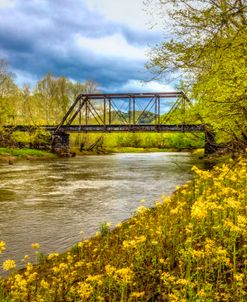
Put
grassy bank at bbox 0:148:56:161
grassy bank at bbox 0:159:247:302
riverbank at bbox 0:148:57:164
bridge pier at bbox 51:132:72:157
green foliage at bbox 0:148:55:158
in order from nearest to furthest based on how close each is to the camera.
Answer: grassy bank at bbox 0:159:247:302
riverbank at bbox 0:148:57:164
grassy bank at bbox 0:148:56:161
green foliage at bbox 0:148:55:158
bridge pier at bbox 51:132:72:157

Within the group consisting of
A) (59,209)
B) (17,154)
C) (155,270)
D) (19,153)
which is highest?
(19,153)

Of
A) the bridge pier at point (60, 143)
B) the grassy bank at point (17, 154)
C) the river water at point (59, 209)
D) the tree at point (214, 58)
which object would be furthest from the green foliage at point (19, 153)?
the tree at point (214, 58)

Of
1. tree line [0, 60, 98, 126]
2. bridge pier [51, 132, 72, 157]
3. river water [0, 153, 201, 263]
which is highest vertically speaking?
tree line [0, 60, 98, 126]

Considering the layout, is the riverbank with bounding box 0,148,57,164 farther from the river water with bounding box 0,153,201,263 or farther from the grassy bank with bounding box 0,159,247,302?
the grassy bank with bounding box 0,159,247,302

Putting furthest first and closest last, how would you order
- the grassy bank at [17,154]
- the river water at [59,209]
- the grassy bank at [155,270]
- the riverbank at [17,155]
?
the grassy bank at [17,154], the riverbank at [17,155], the river water at [59,209], the grassy bank at [155,270]

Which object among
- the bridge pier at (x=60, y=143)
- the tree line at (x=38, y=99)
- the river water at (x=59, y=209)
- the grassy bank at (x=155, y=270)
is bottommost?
the river water at (x=59, y=209)

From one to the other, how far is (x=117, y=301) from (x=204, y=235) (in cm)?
270

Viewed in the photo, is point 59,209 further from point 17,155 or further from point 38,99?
point 38,99

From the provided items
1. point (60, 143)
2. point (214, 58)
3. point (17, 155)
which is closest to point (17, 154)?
point (17, 155)

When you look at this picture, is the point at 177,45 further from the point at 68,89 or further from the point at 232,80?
the point at 68,89

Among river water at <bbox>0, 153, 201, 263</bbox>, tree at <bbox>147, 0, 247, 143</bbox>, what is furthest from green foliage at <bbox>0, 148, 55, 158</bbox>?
tree at <bbox>147, 0, 247, 143</bbox>

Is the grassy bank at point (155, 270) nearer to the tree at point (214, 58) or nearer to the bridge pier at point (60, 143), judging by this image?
the tree at point (214, 58)

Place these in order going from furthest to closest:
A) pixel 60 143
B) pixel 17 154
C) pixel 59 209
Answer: pixel 60 143, pixel 17 154, pixel 59 209

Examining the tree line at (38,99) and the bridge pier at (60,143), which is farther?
the bridge pier at (60,143)
